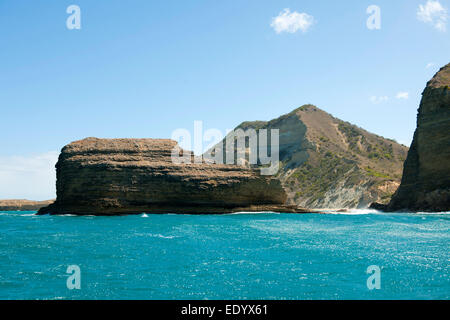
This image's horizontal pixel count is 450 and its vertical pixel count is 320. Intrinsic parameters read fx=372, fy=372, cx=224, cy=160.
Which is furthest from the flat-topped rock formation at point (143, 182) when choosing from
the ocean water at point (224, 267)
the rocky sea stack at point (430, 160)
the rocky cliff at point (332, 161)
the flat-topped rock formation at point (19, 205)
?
the flat-topped rock formation at point (19, 205)

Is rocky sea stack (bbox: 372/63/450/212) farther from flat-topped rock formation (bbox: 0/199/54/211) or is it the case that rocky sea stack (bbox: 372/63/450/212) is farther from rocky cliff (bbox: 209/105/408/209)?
flat-topped rock formation (bbox: 0/199/54/211)

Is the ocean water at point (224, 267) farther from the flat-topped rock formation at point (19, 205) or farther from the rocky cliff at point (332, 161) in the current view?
the flat-topped rock formation at point (19, 205)

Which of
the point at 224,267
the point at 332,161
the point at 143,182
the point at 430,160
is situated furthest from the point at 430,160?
the point at 332,161

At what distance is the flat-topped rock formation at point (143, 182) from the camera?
50.3 metres

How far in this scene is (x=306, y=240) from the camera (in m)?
21.7

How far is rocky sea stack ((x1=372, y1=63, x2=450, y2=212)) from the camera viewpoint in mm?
53938

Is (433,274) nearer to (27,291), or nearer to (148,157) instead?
(27,291)

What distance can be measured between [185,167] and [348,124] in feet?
323

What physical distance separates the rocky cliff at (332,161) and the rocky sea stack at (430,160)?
2215 cm

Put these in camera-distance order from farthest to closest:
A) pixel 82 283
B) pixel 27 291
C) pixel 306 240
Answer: pixel 306 240 < pixel 82 283 < pixel 27 291

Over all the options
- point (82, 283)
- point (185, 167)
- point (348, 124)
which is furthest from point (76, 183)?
point (348, 124)

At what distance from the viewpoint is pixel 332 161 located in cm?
11188

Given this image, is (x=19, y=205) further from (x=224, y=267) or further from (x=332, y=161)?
(x=224, y=267)
